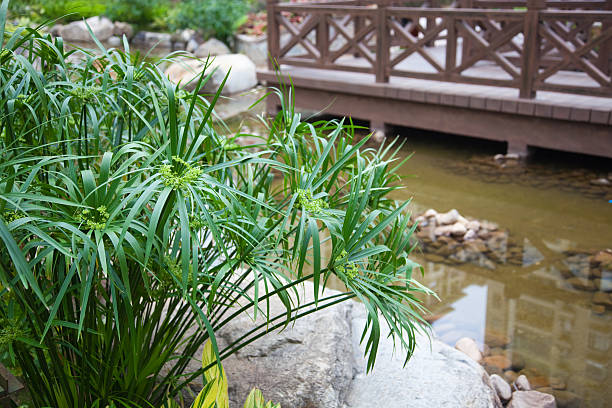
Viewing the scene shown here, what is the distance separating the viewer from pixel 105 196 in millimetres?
1470

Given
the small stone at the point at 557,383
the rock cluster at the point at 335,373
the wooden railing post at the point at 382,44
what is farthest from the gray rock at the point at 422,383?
the wooden railing post at the point at 382,44

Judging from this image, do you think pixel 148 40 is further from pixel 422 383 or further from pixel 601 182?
pixel 422 383

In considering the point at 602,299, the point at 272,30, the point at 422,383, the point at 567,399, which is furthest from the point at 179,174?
the point at 272,30

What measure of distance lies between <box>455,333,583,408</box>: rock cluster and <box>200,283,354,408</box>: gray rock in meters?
0.78

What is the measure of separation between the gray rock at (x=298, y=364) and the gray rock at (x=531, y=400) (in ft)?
2.61

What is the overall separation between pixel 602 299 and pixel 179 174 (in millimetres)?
2907

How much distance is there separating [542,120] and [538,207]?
1166 millimetres

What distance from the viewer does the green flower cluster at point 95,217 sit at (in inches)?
55.9

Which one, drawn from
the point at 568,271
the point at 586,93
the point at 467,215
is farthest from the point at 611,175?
the point at 568,271

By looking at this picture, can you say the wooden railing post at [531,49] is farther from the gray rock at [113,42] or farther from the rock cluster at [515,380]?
the gray rock at [113,42]

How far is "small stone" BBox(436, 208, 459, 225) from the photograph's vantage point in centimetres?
450

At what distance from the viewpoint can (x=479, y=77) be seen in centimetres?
603

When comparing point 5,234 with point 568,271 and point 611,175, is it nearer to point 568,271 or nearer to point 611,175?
point 568,271

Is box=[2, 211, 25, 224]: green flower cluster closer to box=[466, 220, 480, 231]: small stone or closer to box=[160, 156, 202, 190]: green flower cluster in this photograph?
box=[160, 156, 202, 190]: green flower cluster
